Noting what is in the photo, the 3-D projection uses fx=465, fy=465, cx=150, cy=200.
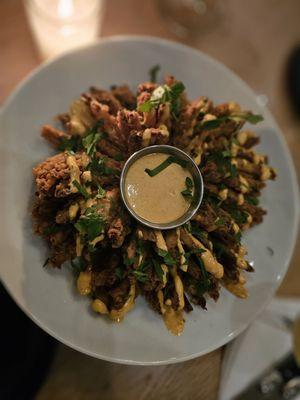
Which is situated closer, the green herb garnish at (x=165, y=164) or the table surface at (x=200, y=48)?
the green herb garnish at (x=165, y=164)

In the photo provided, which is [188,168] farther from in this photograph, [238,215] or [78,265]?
[78,265]

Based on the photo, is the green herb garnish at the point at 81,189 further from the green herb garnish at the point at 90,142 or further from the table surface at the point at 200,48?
the table surface at the point at 200,48

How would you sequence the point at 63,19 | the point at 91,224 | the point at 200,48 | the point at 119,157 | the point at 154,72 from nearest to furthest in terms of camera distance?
the point at 91,224 < the point at 119,157 < the point at 154,72 < the point at 63,19 < the point at 200,48

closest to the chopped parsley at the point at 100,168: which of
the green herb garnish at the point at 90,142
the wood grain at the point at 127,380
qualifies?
the green herb garnish at the point at 90,142

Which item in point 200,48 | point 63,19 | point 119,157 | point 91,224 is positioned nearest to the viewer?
point 91,224

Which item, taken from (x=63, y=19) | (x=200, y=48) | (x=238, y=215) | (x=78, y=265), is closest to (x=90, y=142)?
(x=78, y=265)

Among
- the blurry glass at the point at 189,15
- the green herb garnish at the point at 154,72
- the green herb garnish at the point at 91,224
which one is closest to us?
the green herb garnish at the point at 91,224

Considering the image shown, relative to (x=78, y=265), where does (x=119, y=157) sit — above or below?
above
